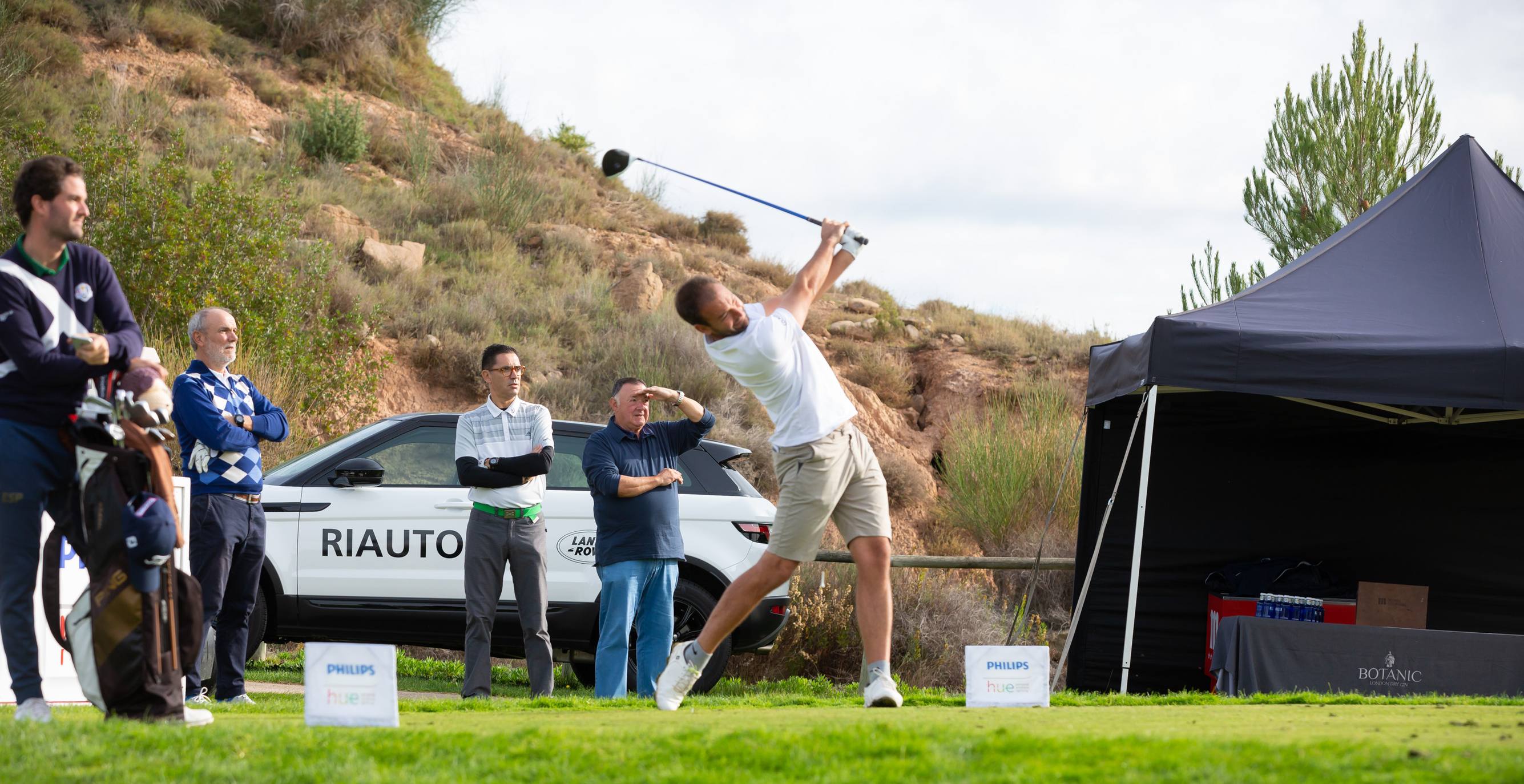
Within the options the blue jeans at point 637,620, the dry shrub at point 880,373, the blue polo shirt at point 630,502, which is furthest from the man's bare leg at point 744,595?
Result: the dry shrub at point 880,373

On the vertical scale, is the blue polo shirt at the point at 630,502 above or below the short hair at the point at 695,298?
below

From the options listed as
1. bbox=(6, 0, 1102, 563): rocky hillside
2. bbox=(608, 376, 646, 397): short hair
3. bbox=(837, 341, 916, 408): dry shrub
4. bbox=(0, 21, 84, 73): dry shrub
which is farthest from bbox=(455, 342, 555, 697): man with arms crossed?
bbox=(0, 21, 84, 73): dry shrub

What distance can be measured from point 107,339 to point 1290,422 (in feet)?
24.6

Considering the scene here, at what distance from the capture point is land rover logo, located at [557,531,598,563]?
24.0 ft

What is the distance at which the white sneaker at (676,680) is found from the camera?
4.61 metres

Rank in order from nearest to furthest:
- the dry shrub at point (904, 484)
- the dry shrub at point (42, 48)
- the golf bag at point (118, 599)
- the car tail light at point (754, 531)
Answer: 1. the golf bag at point (118, 599)
2. the car tail light at point (754, 531)
3. the dry shrub at point (904, 484)
4. the dry shrub at point (42, 48)

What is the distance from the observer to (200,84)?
21.4 metres

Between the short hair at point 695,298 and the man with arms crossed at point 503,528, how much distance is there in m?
1.76

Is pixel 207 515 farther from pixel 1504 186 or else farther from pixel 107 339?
pixel 1504 186

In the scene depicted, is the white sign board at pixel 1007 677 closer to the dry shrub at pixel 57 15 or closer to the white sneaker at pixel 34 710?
the white sneaker at pixel 34 710

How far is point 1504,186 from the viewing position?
7.77m

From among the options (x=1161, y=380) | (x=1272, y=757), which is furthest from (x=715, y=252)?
(x=1272, y=757)

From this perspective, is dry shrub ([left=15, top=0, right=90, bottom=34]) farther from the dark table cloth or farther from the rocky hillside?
the dark table cloth

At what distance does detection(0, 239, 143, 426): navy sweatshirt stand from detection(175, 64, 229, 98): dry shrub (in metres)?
19.6
